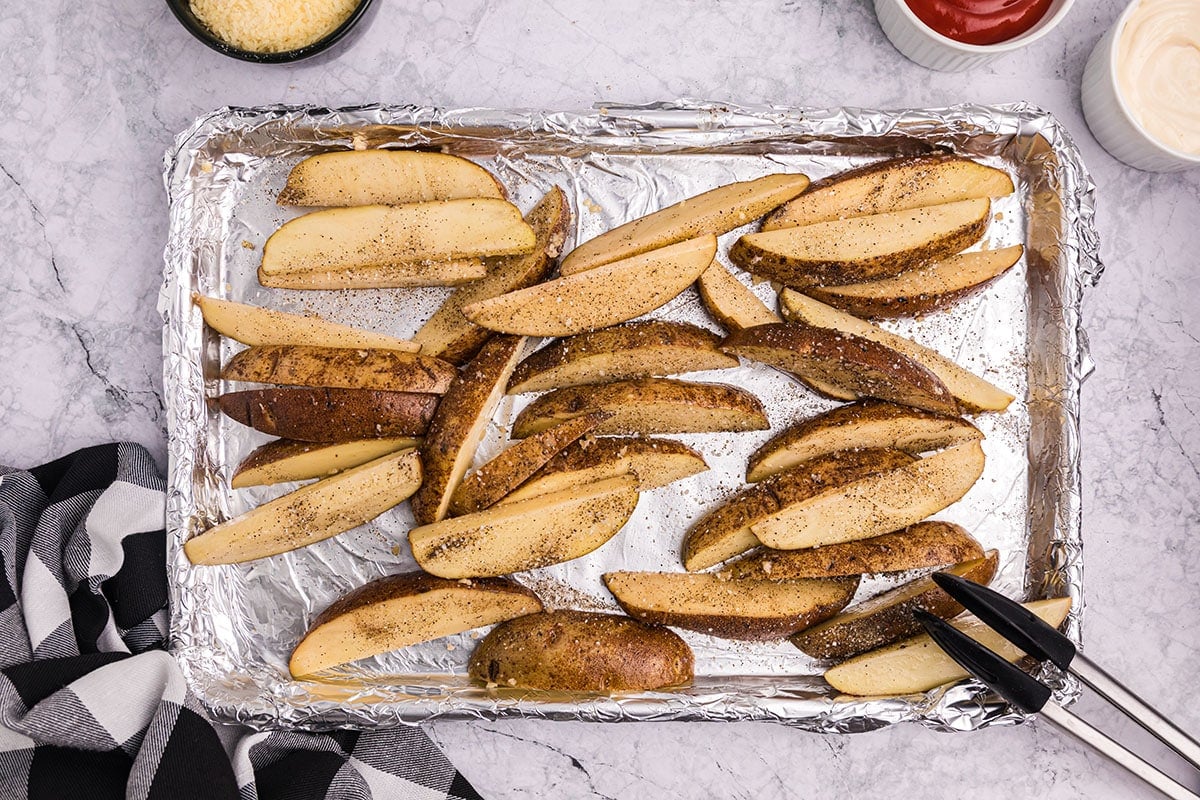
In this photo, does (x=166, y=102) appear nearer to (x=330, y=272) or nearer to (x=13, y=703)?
(x=330, y=272)

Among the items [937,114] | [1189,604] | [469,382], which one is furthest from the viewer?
[1189,604]

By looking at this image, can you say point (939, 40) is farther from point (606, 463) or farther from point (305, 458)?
point (305, 458)

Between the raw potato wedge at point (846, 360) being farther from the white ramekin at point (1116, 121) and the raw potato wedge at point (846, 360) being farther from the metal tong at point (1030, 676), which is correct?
the white ramekin at point (1116, 121)

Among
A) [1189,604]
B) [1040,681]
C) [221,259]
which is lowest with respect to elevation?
[1040,681]

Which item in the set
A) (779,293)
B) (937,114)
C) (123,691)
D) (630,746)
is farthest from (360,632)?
(937,114)

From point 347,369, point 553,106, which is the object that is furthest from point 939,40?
point 347,369

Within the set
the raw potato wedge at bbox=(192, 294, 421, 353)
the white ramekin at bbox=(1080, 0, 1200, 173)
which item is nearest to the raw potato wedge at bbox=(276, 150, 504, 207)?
the raw potato wedge at bbox=(192, 294, 421, 353)

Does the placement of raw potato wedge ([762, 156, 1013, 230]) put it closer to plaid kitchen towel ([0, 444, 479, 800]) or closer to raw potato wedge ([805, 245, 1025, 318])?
raw potato wedge ([805, 245, 1025, 318])

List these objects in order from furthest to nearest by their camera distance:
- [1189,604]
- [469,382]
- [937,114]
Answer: [1189,604] < [937,114] < [469,382]
